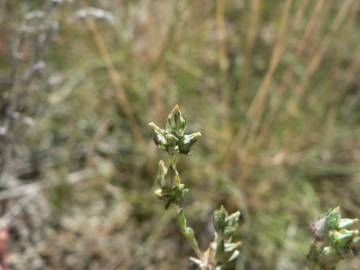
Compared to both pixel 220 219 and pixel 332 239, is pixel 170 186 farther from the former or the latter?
pixel 332 239

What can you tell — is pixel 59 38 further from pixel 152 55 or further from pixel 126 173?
pixel 126 173

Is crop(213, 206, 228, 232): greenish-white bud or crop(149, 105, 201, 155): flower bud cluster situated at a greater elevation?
crop(149, 105, 201, 155): flower bud cluster

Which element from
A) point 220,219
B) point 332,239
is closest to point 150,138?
point 220,219

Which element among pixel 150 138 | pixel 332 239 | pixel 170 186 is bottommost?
pixel 332 239

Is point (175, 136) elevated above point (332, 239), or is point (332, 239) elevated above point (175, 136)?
point (175, 136)

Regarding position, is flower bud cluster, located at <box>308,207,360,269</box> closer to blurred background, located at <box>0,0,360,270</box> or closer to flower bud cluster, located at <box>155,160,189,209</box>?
flower bud cluster, located at <box>155,160,189,209</box>

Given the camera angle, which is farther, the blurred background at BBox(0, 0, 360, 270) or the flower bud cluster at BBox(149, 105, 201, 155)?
the blurred background at BBox(0, 0, 360, 270)

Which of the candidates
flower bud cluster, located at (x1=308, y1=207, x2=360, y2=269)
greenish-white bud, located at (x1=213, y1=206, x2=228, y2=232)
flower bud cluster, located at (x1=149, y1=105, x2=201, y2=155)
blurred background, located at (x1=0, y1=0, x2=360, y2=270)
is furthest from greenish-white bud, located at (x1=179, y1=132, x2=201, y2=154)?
blurred background, located at (x1=0, y1=0, x2=360, y2=270)
